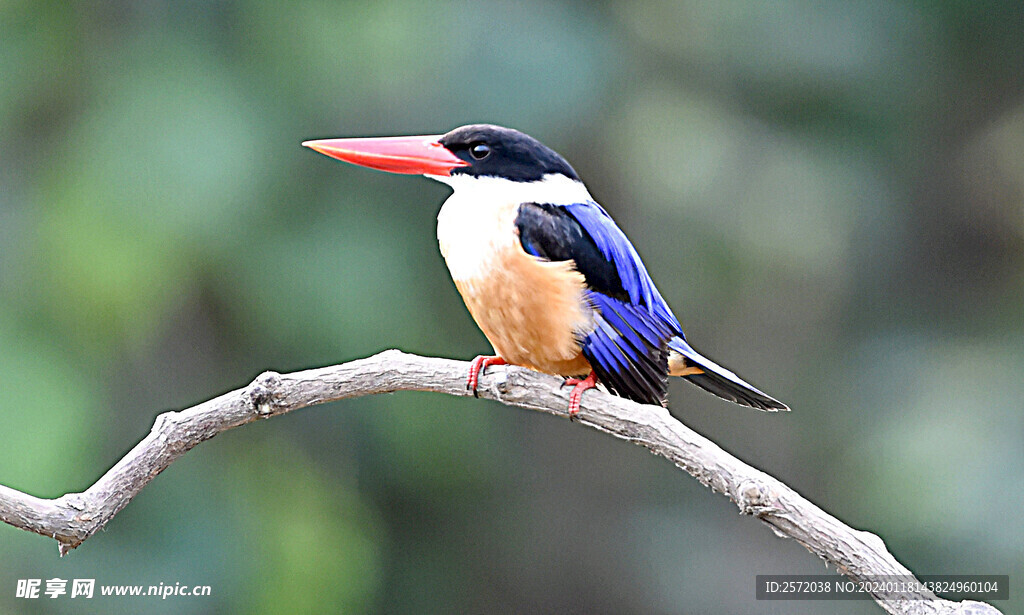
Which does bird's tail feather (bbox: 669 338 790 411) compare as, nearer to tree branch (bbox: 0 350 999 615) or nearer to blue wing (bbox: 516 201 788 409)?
blue wing (bbox: 516 201 788 409)

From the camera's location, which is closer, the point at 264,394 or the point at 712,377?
the point at 264,394

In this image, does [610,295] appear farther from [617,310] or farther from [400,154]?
[400,154]

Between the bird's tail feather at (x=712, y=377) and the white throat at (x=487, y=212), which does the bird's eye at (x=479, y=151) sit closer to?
the white throat at (x=487, y=212)

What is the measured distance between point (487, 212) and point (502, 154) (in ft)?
0.25

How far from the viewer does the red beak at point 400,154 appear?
1221 millimetres

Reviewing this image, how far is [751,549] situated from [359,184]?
1.77 m

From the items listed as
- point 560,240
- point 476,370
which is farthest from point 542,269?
point 476,370

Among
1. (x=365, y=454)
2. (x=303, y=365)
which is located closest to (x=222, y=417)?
(x=303, y=365)

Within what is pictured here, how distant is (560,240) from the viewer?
130 cm

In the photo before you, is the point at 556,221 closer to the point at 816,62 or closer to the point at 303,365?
the point at 303,365

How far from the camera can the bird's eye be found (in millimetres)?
1316

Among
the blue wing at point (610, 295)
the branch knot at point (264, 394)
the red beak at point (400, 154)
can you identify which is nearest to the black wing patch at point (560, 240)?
the blue wing at point (610, 295)

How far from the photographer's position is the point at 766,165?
3.27m

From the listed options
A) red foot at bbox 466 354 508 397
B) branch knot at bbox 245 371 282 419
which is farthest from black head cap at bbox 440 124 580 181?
branch knot at bbox 245 371 282 419
